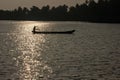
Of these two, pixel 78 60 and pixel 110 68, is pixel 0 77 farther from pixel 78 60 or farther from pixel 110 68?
pixel 78 60

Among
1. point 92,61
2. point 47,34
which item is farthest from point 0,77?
point 47,34

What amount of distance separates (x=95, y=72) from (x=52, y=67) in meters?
7.17

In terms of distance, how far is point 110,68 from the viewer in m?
54.7

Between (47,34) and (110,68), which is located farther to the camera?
(47,34)

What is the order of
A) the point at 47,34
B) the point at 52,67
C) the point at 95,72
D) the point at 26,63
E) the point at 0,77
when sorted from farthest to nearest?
the point at 47,34
the point at 26,63
the point at 52,67
the point at 95,72
the point at 0,77

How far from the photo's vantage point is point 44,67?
186 feet

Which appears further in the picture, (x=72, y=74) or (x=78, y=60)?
(x=78, y=60)

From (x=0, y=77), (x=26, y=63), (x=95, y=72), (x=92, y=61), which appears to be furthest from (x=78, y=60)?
(x=0, y=77)

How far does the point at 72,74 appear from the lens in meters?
50.0

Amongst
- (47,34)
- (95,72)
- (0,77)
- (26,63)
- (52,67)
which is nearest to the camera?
(0,77)

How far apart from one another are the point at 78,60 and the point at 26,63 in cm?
787

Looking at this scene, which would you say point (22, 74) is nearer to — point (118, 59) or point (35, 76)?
point (35, 76)

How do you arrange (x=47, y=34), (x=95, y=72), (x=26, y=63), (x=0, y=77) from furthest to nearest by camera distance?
(x=47, y=34) → (x=26, y=63) → (x=95, y=72) → (x=0, y=77)

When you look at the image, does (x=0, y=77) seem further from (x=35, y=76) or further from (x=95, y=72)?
(x=95, y=72)
